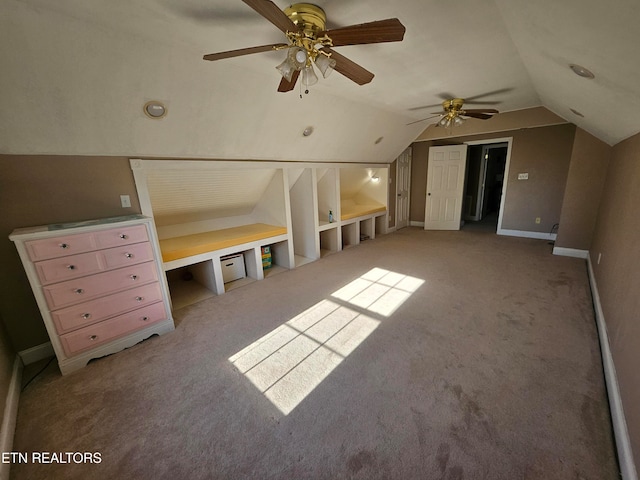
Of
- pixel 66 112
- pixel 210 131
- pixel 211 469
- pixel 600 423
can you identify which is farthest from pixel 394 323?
pixel 66 112

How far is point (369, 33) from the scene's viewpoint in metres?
1.28

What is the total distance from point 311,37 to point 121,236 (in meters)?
1.97

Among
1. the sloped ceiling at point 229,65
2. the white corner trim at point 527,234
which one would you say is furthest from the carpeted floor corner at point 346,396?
the white corner trim at point 527,234

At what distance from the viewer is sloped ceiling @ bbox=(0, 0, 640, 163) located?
1.30m

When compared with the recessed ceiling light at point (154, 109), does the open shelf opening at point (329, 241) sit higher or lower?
lower

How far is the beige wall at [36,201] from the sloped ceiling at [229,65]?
10 cm

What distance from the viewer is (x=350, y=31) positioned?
131cm

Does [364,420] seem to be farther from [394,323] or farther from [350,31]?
[350,31]

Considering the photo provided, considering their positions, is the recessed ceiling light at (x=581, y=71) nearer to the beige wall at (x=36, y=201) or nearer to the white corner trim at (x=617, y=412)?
the white corner trim at (x=617, y=412)

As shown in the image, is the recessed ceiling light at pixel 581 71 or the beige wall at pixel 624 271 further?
the recessed ceiling light at pixel 581 71

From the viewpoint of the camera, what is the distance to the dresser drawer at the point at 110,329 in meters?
1.87

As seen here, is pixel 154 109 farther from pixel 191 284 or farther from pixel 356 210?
pixel 356 210

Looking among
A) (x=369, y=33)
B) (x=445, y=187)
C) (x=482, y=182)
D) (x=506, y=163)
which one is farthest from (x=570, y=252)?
(x=369, y=33)

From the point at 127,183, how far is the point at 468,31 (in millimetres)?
2920
